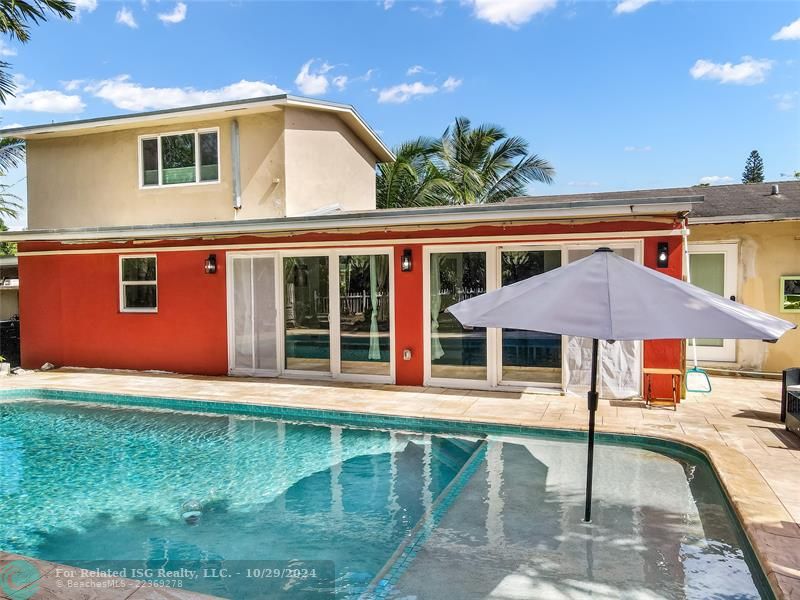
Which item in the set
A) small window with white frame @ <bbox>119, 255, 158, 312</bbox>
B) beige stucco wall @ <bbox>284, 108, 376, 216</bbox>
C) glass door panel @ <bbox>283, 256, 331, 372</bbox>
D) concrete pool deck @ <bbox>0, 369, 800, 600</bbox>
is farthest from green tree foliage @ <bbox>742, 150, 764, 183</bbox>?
small window with white frame @ <bbox>119, 255, 158, 312</bbox>

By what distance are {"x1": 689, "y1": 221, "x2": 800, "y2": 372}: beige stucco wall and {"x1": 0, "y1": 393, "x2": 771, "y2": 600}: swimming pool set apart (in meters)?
6.02

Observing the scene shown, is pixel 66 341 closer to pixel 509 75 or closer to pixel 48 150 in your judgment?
pixel 48 150

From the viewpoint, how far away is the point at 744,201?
11.9 meters

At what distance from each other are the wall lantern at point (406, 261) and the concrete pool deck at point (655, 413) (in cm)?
220

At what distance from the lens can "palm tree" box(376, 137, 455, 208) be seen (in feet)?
68.1

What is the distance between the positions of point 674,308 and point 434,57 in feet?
72.7

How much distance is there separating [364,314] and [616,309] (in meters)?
6.89

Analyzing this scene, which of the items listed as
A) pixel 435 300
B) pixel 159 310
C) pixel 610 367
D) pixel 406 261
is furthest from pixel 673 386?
pixel 159 310

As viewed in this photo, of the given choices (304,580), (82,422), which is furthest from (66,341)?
(304,580)

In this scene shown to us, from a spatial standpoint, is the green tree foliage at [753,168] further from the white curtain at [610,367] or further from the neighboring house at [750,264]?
the white curtain at [610,367]

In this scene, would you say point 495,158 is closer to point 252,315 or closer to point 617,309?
point 252,315

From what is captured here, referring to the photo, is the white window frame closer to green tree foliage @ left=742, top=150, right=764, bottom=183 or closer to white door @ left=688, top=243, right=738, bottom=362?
white door @ left=688, top=243, right=738, bottom=362

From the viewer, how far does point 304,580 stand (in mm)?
4219

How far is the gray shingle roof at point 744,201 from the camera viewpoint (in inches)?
408
